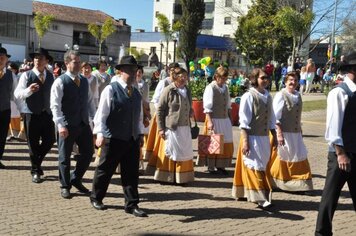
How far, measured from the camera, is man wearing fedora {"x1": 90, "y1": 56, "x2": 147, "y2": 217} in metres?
6.12

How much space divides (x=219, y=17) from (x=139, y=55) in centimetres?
2014

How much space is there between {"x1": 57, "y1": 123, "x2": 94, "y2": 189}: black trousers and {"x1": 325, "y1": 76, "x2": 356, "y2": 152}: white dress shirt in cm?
359

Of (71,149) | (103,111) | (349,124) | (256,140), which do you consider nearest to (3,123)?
(71,149)

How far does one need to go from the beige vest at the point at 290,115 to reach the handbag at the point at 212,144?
113cm

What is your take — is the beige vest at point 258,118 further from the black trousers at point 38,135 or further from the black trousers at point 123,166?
the black trousers at point 38,135

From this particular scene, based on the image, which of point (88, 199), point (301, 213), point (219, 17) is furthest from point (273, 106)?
point (219, 17)

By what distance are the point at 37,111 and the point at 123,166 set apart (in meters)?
2.34

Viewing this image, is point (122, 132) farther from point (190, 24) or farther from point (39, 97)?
point (190, 24)

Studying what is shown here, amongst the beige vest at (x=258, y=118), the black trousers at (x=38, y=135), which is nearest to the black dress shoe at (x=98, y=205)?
the black trousers at (x=38, y=135)

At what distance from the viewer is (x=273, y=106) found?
24.9 feet

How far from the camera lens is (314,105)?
21859 mm

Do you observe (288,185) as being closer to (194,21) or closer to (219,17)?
(194,21)

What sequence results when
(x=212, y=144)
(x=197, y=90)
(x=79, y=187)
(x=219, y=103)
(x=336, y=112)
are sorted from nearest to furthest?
(x=336, y=112) → (x=79, y=187) → (x=212, y=144) → (x=219, y=103) → (x=197, y=90)

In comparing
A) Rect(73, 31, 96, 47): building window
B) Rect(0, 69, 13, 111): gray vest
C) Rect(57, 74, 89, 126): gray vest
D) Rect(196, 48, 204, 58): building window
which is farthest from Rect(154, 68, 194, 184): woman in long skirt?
Rect(73, 31, 96, 47): building window
